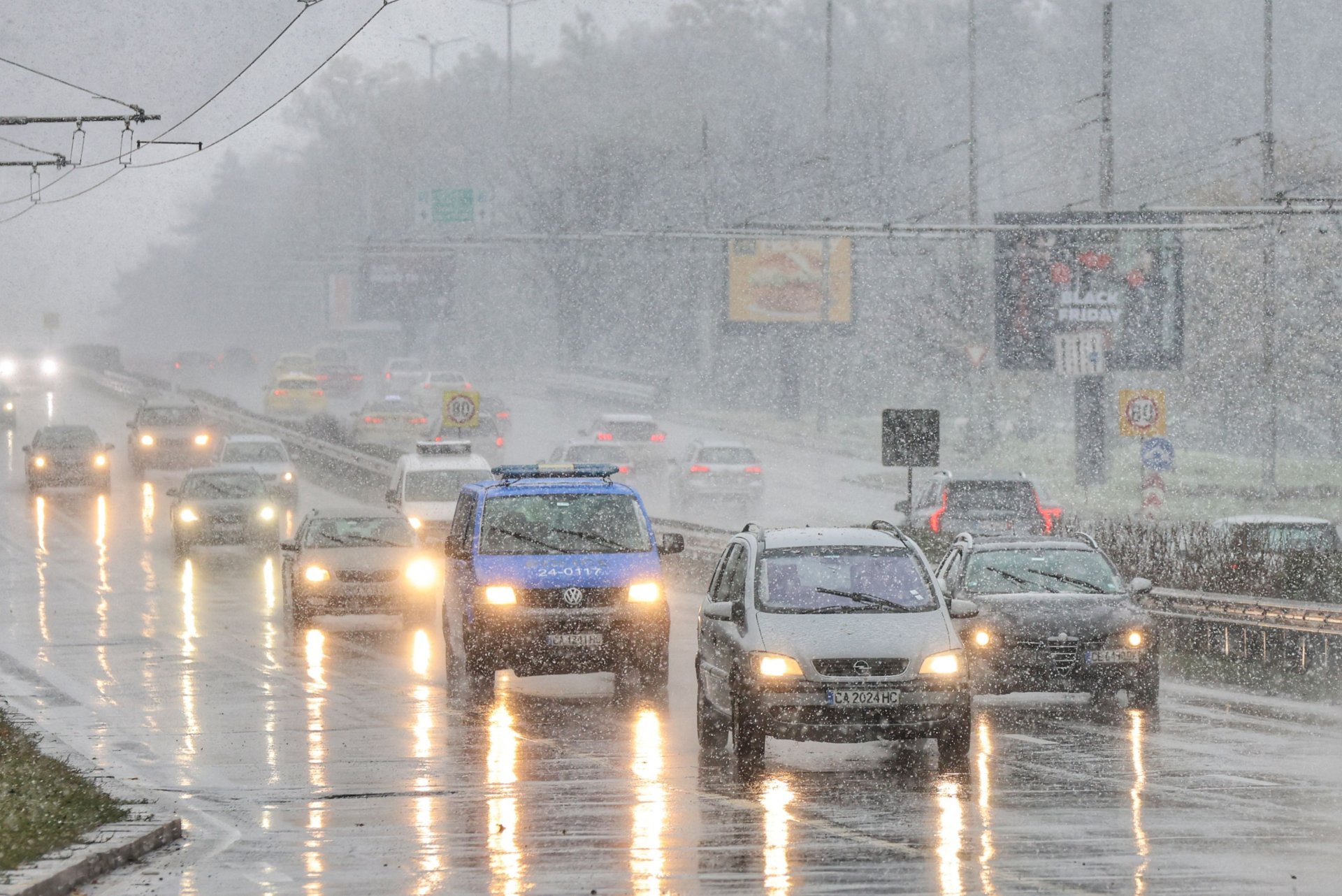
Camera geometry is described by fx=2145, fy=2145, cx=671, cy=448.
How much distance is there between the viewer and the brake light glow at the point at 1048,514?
29888 millimetres

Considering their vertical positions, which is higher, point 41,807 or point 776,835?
point 41,807

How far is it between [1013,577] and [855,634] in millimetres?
5049

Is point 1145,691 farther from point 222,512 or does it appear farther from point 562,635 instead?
point 222,512

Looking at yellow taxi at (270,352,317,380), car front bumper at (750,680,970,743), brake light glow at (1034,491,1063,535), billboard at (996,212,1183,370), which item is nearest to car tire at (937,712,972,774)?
car front bumper at (750,680,970,743)

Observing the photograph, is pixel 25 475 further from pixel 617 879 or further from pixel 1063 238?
pixel 617 879

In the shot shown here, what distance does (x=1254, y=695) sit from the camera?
19.5m

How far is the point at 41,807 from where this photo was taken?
1164cm

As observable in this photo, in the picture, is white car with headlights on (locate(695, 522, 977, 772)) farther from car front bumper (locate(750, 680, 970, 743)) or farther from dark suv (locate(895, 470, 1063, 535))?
dark suv (locate(895, 470, 1063, 535))

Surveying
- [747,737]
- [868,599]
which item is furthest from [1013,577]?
[747,737]

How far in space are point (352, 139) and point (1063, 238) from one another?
9694 cm

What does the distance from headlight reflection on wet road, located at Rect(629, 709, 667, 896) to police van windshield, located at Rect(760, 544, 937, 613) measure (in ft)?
4.59

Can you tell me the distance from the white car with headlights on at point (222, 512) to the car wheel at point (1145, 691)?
22.4 metres

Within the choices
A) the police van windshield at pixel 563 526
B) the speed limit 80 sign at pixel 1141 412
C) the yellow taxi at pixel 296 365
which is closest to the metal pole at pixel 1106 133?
the speed limit 80 sign at pixel 1141 412

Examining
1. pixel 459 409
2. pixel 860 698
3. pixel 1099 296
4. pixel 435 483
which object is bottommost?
pixel 860 698
